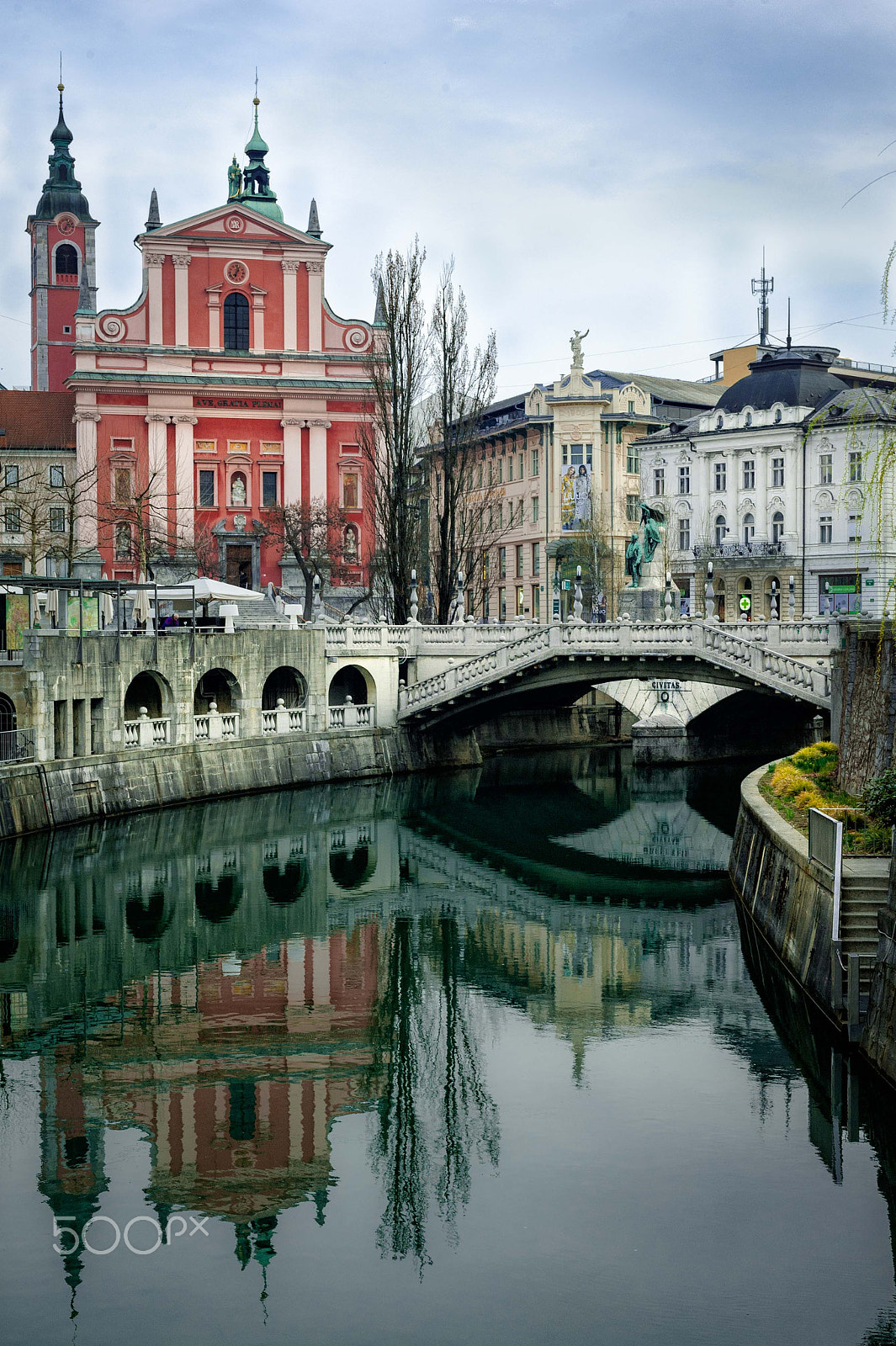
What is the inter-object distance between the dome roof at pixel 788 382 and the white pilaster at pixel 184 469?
29320 mm

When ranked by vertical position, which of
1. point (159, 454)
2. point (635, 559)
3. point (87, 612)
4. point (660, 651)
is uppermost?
point (159, 454)

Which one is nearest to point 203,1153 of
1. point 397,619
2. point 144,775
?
point 144,775

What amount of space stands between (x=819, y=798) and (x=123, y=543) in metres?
Result: 47.5

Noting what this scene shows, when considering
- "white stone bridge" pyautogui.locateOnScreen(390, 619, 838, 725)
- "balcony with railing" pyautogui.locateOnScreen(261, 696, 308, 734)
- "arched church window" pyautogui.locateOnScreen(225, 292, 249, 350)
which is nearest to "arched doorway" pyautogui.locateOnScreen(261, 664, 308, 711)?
"balcony with railing" pyautogui.locateOnScreen(261, 696, 308, 734)

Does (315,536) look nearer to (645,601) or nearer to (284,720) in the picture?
(284,720)

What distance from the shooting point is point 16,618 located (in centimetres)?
4453

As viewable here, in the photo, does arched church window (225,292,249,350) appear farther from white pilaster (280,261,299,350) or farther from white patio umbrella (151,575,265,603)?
white patio umbrella (151,575,265,603)

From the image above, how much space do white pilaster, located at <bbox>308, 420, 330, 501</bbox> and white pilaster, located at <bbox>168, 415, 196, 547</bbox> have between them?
524cm

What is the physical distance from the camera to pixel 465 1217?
59.7 feet

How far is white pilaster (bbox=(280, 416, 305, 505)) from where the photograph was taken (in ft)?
245

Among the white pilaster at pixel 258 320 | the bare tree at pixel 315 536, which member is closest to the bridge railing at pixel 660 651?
the bare tree at pixel 315 536

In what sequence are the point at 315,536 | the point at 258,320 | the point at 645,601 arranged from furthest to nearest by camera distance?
1. the point at 258,320
2. the point at 315,536
3. the point at 645,601

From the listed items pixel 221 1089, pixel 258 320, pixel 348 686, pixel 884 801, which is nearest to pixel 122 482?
pixel 258 320

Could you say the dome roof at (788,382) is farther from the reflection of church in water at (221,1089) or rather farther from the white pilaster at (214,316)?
the reflection of church in water at (221,1089)
